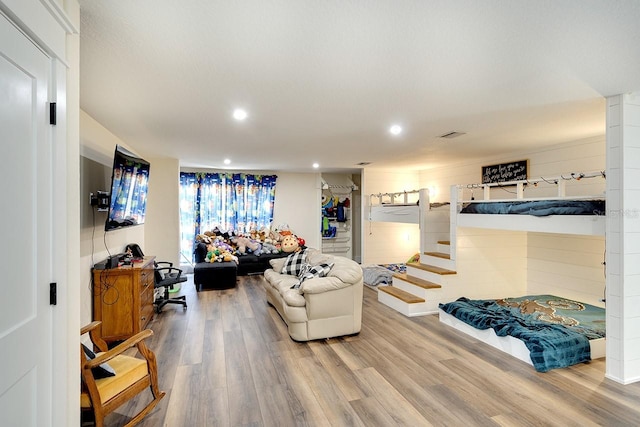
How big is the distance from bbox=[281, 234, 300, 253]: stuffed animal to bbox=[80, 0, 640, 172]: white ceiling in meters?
3.67

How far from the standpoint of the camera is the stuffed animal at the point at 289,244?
702cm

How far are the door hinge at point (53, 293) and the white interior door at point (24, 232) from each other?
0.02 m

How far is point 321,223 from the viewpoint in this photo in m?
7.94

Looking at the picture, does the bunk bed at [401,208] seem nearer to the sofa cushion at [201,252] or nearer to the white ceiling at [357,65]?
the white ceiling at [357,65]

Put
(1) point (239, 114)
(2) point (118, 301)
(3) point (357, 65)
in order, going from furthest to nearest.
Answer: (2) point (118, 301) → (1) point (239, 114) → (3) point (357, 65)

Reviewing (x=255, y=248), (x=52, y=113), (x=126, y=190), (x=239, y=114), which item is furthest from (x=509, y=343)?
(x=255, y=248)

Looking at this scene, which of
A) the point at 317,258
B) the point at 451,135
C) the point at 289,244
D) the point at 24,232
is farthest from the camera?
the point at 289,244

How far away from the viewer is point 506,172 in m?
5.13

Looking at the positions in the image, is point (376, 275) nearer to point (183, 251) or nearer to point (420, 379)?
point (420, 379)

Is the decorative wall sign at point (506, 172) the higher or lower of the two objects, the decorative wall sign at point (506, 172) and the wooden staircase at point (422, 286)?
the higher

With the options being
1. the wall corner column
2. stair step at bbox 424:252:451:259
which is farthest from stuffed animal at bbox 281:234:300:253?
the wall corner column

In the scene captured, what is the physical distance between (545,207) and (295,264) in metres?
3.10

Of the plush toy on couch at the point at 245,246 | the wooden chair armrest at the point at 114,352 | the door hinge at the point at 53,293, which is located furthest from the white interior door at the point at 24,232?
the plush toy on couch at the point at 245,246

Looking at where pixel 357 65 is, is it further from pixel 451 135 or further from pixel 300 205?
pixel 300 205
